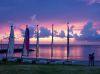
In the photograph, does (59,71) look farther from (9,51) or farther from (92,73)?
(9,51)

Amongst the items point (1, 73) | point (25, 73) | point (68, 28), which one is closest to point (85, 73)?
point (25, 73)

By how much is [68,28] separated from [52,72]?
104 ft

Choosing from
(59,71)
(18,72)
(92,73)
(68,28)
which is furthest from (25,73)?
(68,28)

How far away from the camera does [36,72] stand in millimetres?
30719

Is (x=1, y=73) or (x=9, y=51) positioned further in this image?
(x=9, y=51)

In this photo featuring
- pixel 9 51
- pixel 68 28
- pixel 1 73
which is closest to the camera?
pixel 1 73

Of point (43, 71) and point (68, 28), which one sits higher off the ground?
point (68, 28)

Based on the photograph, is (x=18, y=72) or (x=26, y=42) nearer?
(x=18, y=72)

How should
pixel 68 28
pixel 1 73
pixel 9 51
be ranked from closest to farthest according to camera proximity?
pixel 1 73 → pixel 9 51 → pixel 68 28

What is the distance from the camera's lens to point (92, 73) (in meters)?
30.3

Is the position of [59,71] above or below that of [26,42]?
below

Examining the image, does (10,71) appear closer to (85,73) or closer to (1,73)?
(1,73)

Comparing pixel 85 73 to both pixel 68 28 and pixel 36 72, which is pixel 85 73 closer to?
pixel 36 72

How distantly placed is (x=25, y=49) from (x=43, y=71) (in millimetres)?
26415
